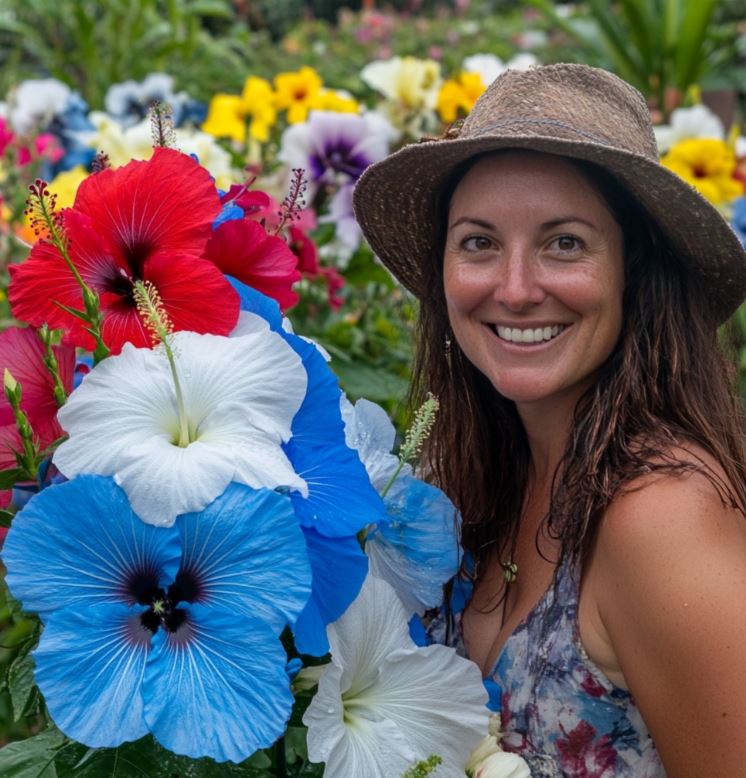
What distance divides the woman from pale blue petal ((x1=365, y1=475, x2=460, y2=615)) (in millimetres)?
259

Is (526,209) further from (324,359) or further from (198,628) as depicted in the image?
(198,628)

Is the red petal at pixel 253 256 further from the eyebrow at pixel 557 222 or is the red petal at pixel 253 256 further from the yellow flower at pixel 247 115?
the yellow flower at pixel 247 115

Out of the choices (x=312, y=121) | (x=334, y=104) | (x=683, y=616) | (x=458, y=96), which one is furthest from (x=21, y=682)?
(x=458, y=96)

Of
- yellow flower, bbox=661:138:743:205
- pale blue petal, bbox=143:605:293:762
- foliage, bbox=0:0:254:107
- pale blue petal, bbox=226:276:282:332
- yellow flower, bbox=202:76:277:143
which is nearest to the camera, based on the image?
pale blue petal, bbox=143:605:293:762

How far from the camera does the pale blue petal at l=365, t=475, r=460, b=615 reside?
125 cm

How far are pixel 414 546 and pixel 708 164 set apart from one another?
10.3 feet

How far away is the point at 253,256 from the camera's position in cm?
120

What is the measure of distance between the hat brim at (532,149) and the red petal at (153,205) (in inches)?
19.8

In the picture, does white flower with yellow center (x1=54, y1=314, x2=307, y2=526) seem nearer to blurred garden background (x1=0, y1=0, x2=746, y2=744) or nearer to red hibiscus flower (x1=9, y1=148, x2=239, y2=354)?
red hibiscus flower (x1=9, y1=148, x2=239, y2=354)

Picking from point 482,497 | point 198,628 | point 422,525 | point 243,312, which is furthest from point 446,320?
point 198,628

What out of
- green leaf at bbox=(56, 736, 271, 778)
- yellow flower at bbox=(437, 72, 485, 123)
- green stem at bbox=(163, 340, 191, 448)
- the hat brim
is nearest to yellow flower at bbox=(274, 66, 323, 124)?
yellow flower at bbox=(437, 72, 485, 123)

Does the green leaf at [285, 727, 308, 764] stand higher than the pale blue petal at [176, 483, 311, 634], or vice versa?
the pale blue petal at [176, 483, 311, 634]

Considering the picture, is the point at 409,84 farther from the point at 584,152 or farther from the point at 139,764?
the point at 139,764

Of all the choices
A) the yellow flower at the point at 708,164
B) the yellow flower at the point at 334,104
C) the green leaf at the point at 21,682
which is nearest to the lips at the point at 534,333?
the green leaf at the point at 21,682
